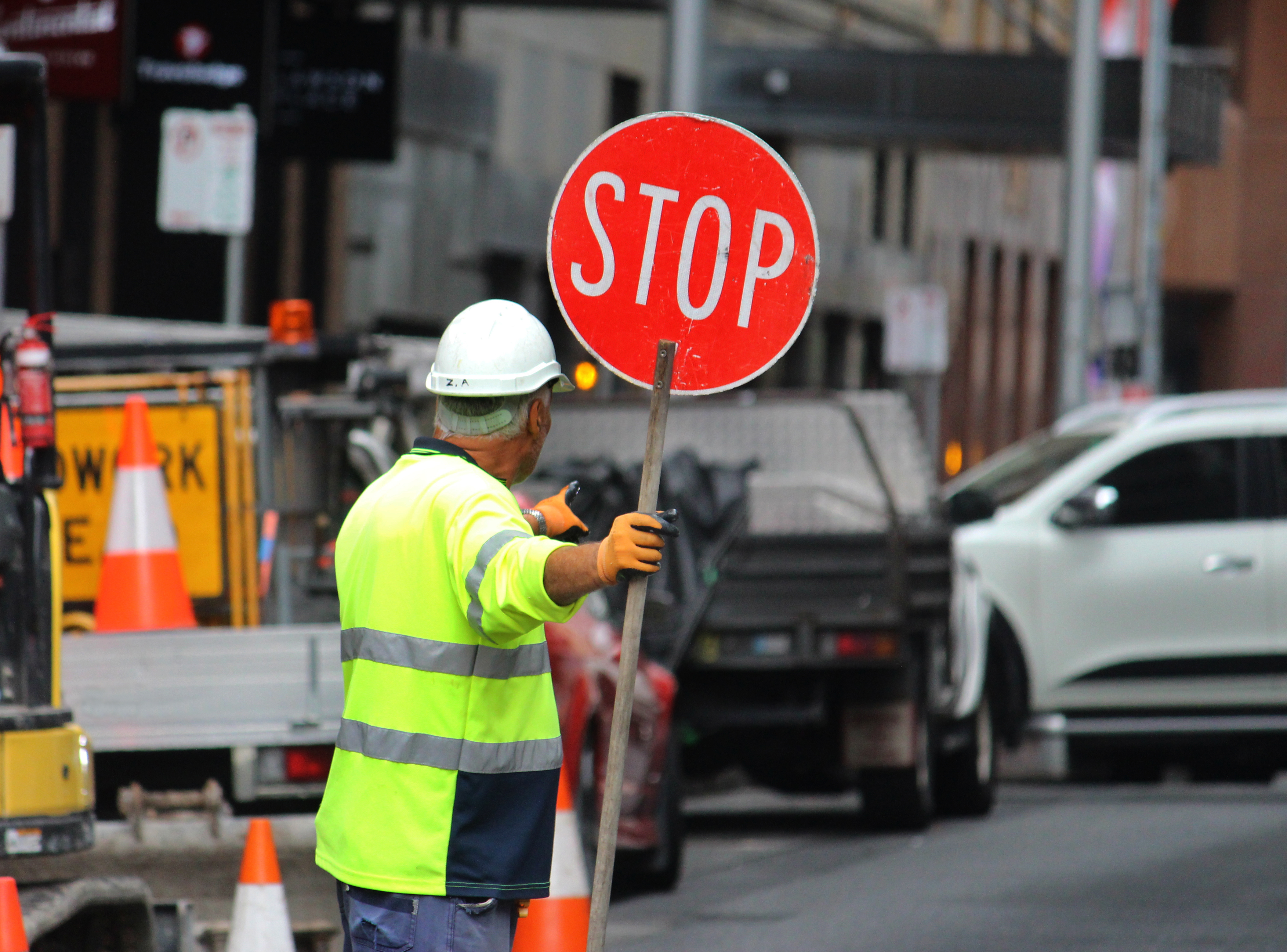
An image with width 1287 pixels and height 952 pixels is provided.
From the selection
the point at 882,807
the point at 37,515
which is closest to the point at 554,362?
the point at 37,515

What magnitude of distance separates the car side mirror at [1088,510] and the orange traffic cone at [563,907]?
23.5ft

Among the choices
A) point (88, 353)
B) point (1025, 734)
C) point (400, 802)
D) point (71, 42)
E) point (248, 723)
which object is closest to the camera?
point (400, 802)

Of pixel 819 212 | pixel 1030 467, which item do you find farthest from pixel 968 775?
pixel 819 212

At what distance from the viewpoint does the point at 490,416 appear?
450cm

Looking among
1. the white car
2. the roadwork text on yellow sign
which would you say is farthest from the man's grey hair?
the white car

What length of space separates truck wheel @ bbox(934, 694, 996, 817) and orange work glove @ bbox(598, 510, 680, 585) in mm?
8588

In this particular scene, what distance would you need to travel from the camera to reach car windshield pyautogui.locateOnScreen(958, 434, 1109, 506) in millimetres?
13906

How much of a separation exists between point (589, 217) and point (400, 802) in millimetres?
1278

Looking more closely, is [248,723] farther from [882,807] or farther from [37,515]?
[882,807]

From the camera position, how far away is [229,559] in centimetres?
900

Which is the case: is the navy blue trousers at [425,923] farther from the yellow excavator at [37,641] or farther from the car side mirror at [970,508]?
the car side mirror at [970,508]

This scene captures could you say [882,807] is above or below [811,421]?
below

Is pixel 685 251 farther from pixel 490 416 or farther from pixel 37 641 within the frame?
pixel 37 641

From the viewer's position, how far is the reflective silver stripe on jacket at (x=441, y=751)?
4.35m
